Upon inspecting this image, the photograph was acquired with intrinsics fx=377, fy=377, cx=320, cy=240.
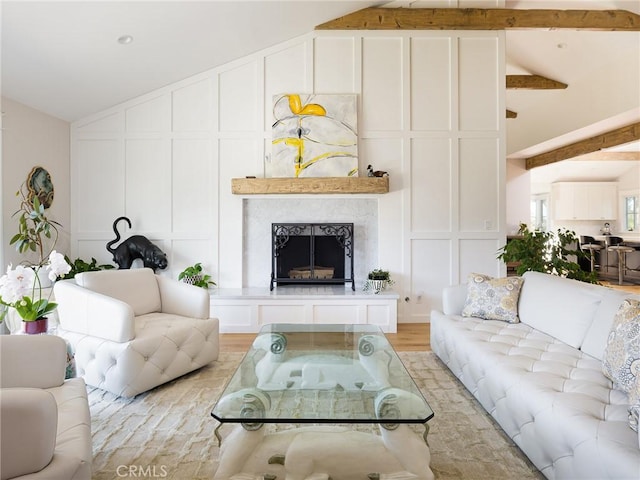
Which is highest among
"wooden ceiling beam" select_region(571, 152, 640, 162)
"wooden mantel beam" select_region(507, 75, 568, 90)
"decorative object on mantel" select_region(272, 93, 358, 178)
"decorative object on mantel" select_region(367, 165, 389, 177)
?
"wooden mantel beam" select_region(507, 75, 568, 90)

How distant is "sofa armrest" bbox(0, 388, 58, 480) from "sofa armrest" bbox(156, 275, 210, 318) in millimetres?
2038

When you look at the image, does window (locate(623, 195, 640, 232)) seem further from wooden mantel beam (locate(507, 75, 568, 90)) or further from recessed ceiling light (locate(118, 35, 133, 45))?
recessed ceiling light (locate(118, 35, 133, 45))

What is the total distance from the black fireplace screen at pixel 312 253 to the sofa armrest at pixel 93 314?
7.27 feet

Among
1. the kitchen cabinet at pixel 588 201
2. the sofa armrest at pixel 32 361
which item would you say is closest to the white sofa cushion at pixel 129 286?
the sofa armrest at pixel 32 361

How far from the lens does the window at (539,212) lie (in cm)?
1035

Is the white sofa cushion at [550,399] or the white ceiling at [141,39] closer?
the white sofa cushion at [550,399]

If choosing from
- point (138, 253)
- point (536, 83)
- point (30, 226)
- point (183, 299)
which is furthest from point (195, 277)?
point (536, 83)

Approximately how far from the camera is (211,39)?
159 inches

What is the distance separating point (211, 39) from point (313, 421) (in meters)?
4.03

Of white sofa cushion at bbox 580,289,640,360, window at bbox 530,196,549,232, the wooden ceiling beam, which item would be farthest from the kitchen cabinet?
white sofa cushion at bbox 580,289,640,360

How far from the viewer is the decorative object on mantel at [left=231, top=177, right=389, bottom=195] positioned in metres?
4.34

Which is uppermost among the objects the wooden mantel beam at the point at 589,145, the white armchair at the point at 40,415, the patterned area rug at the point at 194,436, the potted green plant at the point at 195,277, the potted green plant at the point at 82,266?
the wooden mantel beam at the point at 589,145

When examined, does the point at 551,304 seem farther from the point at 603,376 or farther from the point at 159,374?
the point at 159,374

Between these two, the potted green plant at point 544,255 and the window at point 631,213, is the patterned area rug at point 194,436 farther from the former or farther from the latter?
the window at point 631,213
